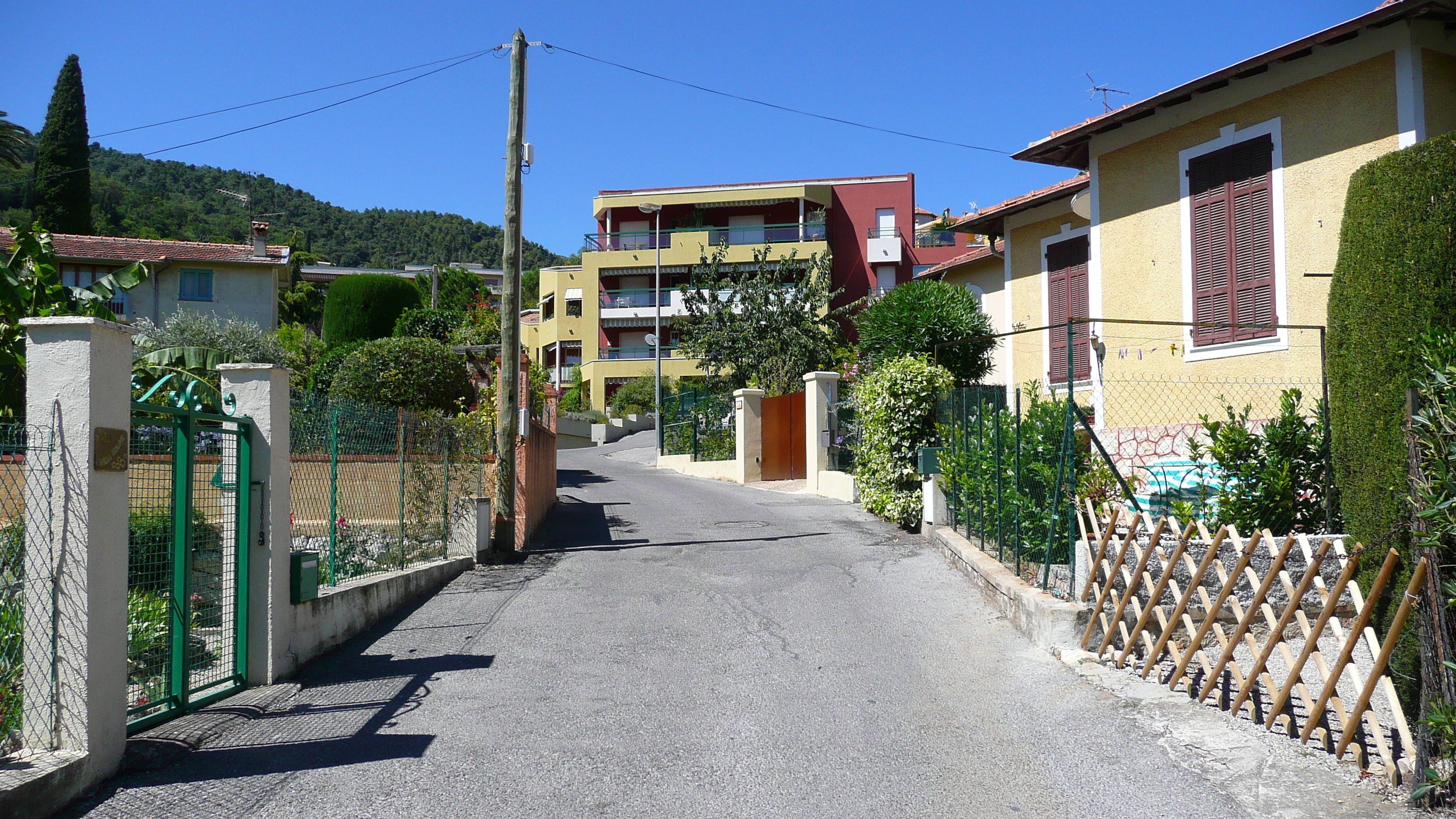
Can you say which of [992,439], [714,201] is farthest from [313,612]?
[714,201]

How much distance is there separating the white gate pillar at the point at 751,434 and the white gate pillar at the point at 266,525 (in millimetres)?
17172

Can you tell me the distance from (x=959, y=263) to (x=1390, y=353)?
598 inches

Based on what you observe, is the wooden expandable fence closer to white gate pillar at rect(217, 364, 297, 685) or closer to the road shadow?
white gate pillar at rect(217, 364, 297, 685)

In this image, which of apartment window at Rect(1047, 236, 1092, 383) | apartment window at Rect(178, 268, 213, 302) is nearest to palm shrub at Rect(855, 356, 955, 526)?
apartment window at Rect(1047, 236, 1092, 383)

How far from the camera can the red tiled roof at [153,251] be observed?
3366cm

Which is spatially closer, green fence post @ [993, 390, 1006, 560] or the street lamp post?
green fence post @ [993, 390, 1006, 560]

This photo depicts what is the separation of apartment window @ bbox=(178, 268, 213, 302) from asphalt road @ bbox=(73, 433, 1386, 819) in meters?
31.3

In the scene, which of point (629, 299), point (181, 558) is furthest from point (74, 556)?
point (629, 299)

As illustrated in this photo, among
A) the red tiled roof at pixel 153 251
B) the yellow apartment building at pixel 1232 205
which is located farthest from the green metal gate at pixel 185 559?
the red tiled roof at pixel 153 251

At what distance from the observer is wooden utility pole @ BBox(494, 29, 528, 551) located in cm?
1327

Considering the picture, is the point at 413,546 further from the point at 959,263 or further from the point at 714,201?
the point at 714,201

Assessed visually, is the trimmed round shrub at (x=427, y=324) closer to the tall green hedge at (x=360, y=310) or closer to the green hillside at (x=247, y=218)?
the tall green hedge at (x=360, y=310)

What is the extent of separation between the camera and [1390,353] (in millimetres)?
5492

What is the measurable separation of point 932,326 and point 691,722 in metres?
11.6
